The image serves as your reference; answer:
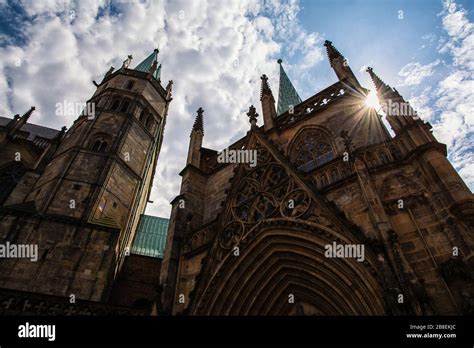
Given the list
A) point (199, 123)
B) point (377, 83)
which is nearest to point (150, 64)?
point (199, 123)

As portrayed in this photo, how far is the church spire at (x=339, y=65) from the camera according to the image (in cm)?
1095

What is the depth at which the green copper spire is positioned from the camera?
1868 cm

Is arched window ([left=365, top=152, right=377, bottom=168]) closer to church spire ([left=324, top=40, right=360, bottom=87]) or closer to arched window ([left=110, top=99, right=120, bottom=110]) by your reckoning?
church spire ([left=324, top=40, right=360, bottom=87])

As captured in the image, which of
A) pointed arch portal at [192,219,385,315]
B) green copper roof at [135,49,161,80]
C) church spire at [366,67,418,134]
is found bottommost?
pointed arch portal at [192,219,385,315]

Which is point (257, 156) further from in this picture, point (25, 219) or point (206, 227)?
point (25, 219)

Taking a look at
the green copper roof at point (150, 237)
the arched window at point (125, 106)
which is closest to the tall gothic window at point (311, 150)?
the green copper roof at point (150, 237)

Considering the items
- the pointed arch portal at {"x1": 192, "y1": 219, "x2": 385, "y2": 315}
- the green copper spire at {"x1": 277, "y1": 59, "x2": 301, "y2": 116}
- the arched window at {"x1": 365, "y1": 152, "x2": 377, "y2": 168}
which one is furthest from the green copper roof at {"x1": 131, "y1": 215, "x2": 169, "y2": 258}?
the arched window at {"x1": 365, "y1": 152, "x2": 377, "y2": 168}

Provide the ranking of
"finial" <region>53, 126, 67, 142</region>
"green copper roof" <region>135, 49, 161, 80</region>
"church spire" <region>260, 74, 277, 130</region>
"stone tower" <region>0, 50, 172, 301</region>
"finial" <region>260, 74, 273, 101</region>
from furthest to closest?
"green copper roof" <region>135, 49, 161, 80</region>
"finial" <region>53, 126, 67, 142</region>
"finial" <region>260, 74, 273, 101</region>
"church spire" <region>260, 74, 277, 130</region>
"stone tower" <region>0, 50, 172, 301</region>

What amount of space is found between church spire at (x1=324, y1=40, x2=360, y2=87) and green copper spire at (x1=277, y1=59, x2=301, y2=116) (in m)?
5.53

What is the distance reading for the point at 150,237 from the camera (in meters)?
21.4

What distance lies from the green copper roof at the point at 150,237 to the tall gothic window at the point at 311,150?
40.5 feet

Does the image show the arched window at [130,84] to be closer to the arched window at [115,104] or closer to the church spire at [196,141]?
the arched window at [115,104]

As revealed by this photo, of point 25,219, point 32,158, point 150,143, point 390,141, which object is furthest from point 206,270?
point 32,158

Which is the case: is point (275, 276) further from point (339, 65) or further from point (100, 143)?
point (100, 143)
